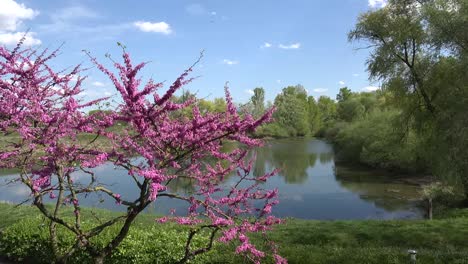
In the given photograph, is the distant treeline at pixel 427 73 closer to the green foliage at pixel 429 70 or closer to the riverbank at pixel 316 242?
the green foliage at pixel 429 70

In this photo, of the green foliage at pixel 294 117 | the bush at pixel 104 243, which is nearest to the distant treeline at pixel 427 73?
the bush at pixel 104 243

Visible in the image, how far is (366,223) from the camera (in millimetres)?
14242

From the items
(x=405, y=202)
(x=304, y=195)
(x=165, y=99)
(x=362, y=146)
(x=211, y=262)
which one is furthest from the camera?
(x=362, y=146)

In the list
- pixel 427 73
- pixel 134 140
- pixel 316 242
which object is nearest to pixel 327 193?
pixel 427 73

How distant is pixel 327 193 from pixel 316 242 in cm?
1635

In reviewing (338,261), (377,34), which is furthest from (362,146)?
(338,261)

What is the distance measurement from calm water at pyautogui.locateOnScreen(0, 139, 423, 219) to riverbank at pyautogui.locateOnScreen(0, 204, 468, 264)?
5.30 metres

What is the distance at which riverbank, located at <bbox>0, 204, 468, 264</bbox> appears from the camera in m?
7.81

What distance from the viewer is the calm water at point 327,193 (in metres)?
22.3

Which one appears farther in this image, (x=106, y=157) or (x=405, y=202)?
(x=405, y=202)

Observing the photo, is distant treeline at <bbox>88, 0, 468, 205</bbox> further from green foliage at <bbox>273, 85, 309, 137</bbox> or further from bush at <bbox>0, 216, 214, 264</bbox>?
green foliage at <bbox>273, 85, 309, 137</bbox>

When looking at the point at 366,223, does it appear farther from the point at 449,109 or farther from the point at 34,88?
the point at 34,88

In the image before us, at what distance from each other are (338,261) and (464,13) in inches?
373

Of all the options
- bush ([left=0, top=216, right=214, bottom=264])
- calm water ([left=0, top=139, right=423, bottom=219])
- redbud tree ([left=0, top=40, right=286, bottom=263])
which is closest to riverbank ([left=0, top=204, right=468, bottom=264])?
bush ([left=0, top=216, right=214, bottom=264])
